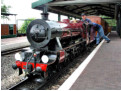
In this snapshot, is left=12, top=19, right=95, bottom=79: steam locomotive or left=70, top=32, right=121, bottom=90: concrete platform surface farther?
left=12, top=19, right=95, bottom=79: steam locomotive

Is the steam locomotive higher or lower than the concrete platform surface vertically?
higher

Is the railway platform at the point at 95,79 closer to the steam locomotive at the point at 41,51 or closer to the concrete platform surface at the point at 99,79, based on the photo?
the concrete platform surface at the point at 99,79

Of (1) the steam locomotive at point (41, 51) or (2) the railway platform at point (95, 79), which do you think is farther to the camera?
(1) the steam locomotive at point (41, 51)

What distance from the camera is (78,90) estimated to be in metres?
3.94

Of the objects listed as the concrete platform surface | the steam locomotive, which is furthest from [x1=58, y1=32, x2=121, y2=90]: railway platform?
the steam locomotive

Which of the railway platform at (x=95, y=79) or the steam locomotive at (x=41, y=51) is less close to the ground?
the steam locomotive at (x=41, y=51)

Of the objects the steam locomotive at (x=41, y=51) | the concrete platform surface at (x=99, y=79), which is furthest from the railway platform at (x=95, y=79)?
the steam locomotive at (x=41, y=51)

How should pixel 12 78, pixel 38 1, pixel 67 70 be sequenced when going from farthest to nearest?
pixel 38 1, pixel 67 70, pixel 12 78

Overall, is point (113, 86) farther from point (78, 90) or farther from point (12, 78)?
point (12, 78)

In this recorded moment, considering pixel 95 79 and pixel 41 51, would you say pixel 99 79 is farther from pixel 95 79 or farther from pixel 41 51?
pixel 41 51

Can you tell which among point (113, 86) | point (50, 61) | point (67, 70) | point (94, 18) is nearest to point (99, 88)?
point (113, 86)

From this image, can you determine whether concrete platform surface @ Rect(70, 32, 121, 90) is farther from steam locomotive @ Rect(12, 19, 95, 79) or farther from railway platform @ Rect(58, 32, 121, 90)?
steam locomotive @ Rect(12, 19, 95, 79)

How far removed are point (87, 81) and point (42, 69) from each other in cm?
146

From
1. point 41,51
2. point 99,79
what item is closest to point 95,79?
point 99,79
